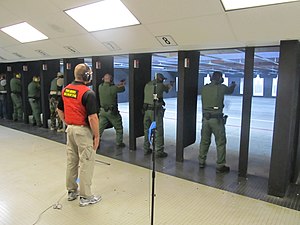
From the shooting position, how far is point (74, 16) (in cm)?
316

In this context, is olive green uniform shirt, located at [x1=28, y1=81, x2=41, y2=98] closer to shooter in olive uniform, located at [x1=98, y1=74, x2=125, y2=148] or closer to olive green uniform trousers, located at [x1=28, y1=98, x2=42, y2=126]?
olive green uniform trousers, located at [x1=28, y1=98, x2=42, y2=126]

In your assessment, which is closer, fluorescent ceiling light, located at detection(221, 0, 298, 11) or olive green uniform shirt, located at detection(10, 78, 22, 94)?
fluorescent ceiling light, located at detection(221, 0, 298, 11)

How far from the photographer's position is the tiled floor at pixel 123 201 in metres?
2.40

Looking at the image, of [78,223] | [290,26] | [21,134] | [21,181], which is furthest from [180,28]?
[21,134]

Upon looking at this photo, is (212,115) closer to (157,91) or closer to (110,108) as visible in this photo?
(157,91)

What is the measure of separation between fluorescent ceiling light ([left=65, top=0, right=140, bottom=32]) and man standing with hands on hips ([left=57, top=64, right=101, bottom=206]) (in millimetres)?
857

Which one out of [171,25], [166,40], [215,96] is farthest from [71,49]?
[215,96]

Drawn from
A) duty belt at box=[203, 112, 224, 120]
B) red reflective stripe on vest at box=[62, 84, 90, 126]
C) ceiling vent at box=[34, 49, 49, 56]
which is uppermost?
ceiling vent at box=[34, 49, 49, 56]

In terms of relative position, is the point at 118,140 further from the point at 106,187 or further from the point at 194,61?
the point at 194,61

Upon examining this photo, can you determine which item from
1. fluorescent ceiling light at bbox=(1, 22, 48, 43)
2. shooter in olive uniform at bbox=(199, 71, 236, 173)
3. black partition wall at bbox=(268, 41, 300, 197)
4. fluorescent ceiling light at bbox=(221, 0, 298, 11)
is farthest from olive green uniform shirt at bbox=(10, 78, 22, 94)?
black partition wall at bbox=(268, 41, 300, 197)

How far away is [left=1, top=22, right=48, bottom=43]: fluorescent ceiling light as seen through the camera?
13.0ft

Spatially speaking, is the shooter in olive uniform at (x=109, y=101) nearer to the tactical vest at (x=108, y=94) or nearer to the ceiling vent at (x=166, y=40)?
the tactical vest at (x=108, y=94)

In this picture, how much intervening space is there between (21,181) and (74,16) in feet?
7.45

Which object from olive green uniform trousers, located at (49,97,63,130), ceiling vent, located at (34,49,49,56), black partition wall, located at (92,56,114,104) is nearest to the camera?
black partition wall, located at (92,56,114,104)
